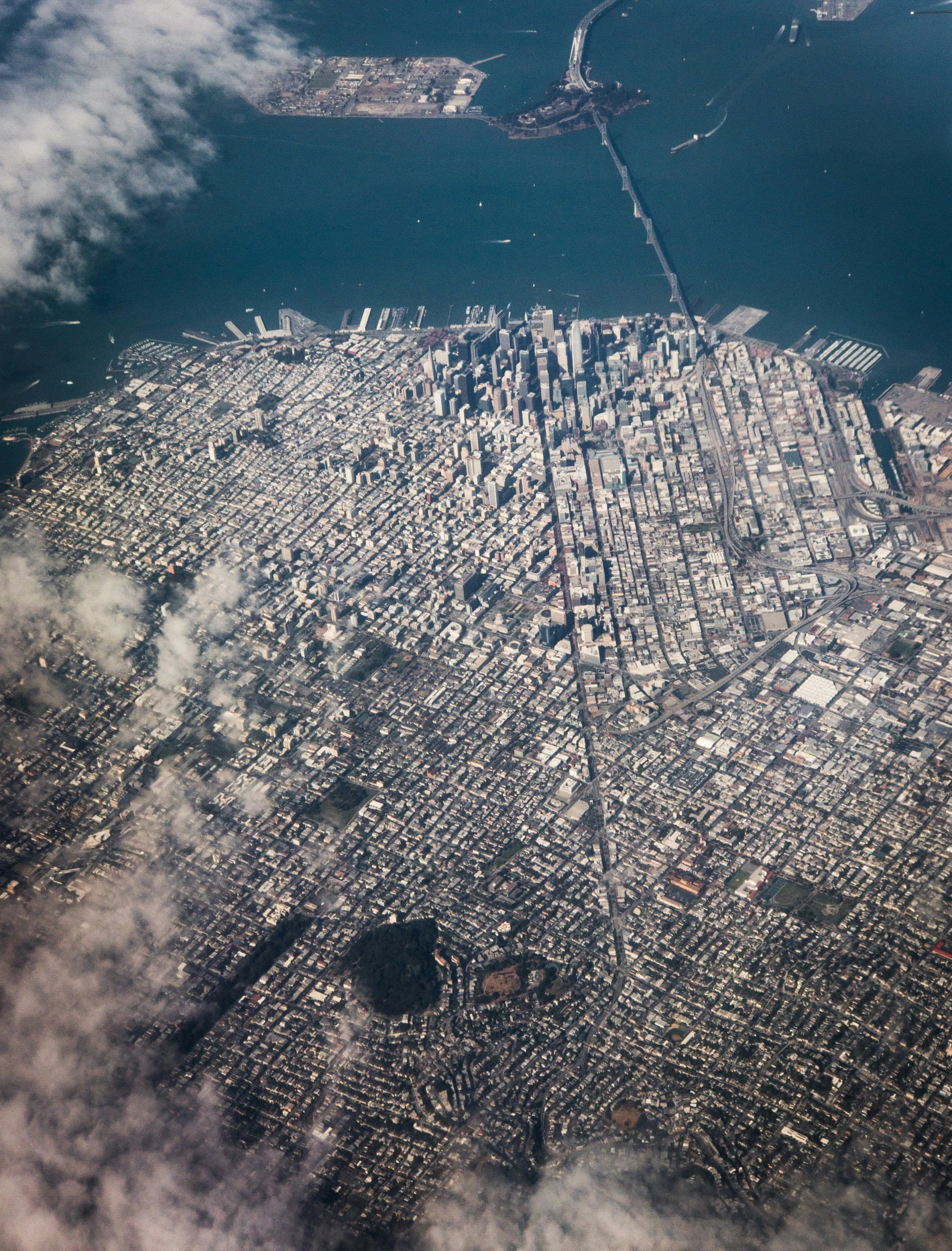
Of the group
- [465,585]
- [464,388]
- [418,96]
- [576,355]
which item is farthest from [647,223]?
[465,585]

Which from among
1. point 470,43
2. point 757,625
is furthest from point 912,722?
point 470,43

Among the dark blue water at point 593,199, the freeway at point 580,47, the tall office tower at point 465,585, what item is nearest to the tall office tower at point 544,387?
the dark blue water at point 593,199

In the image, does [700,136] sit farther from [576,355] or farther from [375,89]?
[576,355]

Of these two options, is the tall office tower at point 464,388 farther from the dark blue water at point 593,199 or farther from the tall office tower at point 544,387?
the dark blue water at point 593,199

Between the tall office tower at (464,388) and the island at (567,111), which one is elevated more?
the island at (567,111)

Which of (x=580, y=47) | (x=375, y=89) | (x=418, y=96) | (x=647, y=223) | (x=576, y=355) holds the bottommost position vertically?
(x=576, y=355)

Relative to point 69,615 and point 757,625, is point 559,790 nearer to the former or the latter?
point 757,625

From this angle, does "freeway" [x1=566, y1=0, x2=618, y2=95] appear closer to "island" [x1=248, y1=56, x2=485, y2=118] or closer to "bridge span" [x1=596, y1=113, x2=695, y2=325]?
"bridge span" [x1=596, y1=113, x2=695, y2=325]

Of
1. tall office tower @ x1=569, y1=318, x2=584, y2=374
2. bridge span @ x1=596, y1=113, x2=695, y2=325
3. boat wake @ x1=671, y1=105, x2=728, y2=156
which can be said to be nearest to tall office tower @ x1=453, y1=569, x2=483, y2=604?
tall office tower @ x1=569, y1=318, x2=584, y2=374
